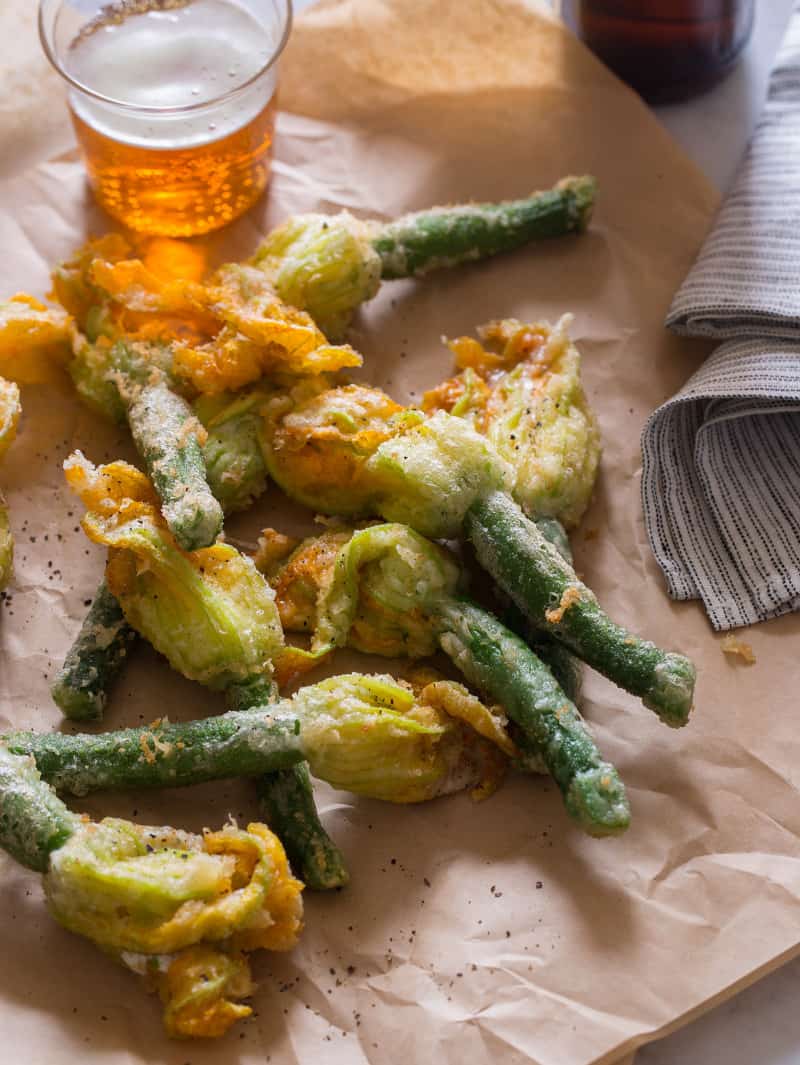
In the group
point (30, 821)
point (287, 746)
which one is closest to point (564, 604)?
point (287, 746)

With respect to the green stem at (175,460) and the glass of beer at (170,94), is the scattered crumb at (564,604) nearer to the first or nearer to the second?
Answer: the green stem at (175,460)

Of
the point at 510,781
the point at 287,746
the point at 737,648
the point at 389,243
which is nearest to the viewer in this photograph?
the point at 287,746

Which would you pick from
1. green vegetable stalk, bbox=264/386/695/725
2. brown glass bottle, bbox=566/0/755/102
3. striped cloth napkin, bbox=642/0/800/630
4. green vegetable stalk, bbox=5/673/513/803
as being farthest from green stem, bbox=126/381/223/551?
brown glass bottle, bbox=566/0/755/102

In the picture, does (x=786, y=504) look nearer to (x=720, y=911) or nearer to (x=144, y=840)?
(x=720, y=911)

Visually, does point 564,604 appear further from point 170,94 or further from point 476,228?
point 170,94

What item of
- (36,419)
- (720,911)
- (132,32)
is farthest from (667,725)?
(132,32)

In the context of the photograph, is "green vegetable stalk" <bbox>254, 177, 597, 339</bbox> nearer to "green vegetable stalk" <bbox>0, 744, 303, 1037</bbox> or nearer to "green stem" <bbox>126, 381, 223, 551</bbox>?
"green stem" <bbox>126, 381, 223, 551</bbox>
